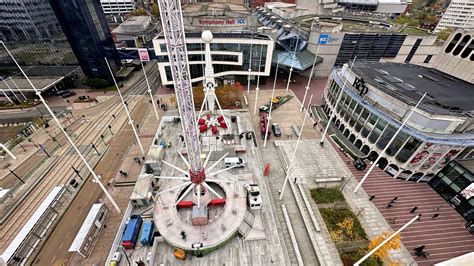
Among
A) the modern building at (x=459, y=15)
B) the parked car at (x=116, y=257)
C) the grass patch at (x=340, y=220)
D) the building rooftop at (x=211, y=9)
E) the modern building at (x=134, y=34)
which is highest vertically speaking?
the building rooftop at (x=211, y=9)

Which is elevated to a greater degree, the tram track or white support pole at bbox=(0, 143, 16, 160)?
white support pole at bbox=(0, 143, 16, 160)

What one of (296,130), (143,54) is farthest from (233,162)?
(143,54)

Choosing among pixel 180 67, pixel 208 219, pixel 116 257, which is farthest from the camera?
pixel 208 219

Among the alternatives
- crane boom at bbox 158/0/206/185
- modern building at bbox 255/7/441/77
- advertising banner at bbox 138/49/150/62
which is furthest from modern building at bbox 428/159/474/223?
advertising banner at bbox 138/49/150/62

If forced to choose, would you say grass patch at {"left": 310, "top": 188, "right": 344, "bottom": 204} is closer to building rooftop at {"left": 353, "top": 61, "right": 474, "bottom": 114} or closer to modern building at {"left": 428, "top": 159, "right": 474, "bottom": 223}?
modern building at {"left": 428, "top": 159, "right": 474, "bottom": 223}

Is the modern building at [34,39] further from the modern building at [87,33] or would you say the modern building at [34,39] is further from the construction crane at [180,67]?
the construction crane at [180,67]

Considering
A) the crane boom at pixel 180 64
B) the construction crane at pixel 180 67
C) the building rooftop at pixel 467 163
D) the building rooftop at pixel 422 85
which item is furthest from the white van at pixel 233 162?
the building rooftop at pixel 467 163

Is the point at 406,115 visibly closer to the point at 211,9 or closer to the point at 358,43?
the point at 358,43
